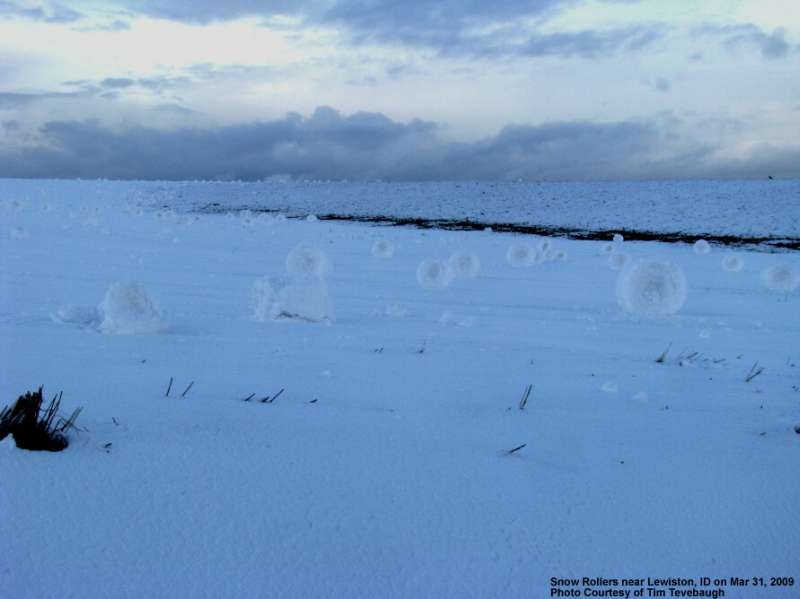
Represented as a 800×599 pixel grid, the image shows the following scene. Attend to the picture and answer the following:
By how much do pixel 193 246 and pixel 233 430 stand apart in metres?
8.10

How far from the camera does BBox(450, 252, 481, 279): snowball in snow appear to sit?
8062 millimetres

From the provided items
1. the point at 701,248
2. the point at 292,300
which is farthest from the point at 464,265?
the point at 701,248

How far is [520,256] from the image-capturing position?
10055 millimetres

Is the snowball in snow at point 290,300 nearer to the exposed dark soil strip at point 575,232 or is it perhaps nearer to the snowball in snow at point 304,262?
the snowball in snow at point 304,262

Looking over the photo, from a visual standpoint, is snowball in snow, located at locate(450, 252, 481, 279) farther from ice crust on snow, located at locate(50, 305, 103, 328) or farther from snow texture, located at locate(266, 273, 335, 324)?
ice crust on snow, located at locate(50, 305, 103, 328)

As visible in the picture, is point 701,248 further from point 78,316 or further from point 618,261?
point 78,316

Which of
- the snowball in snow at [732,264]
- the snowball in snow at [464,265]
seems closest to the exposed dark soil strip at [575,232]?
the snowball in snow at [732,264]

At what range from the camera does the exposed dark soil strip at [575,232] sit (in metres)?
15.4

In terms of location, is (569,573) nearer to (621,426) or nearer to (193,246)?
(621,426)

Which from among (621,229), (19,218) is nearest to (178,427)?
(19,218)

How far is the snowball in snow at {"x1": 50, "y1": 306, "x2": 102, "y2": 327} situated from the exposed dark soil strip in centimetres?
1278

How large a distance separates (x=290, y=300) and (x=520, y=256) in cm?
624

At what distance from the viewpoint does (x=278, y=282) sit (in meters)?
4.49

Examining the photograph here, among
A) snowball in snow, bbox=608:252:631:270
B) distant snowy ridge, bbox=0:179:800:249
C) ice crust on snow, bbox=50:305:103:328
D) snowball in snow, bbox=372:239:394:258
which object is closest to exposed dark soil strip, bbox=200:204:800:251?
distant snowy ridge, bbox=0:179:800:249
